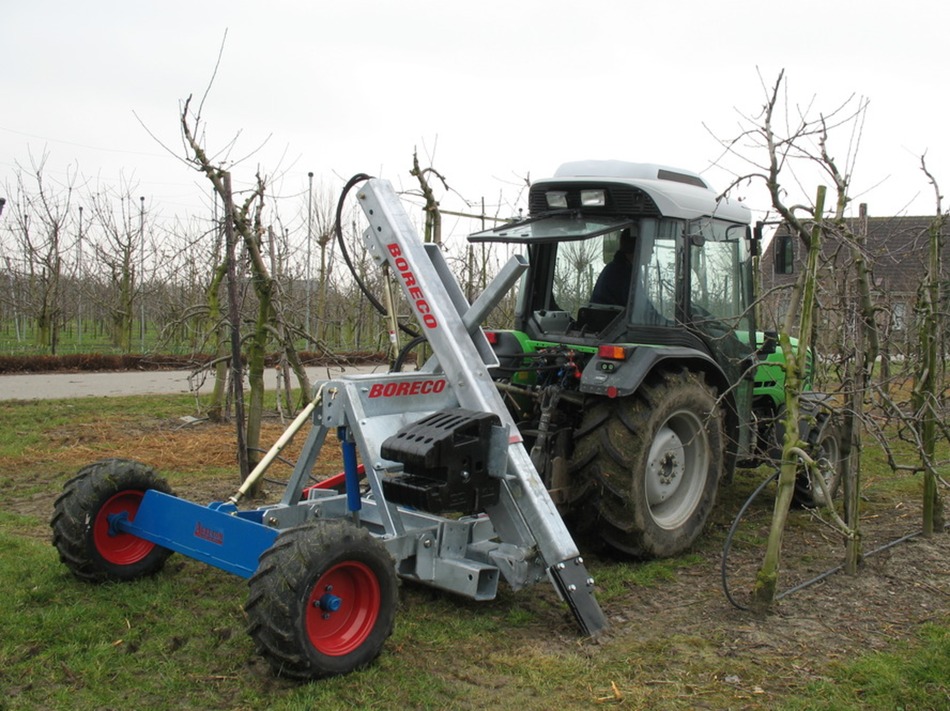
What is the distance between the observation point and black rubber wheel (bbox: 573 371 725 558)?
484 centimetres

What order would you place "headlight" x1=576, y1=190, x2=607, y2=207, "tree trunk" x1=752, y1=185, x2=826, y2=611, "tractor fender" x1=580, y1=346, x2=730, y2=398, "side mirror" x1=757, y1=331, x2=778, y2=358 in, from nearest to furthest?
1. "tree trunk" x1=752, y1=185, x2=826, y2=611
2. "tractor fender" x1=580, y1=346, x2=730, y2=398
3. "headlight" x1=576, y1=190, x2=607, y2=207
4. "side mirror" x1=757, y1=331, x2=778, y2=358

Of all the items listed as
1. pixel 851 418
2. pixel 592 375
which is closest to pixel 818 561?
pixel 851 418

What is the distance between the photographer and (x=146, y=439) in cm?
890

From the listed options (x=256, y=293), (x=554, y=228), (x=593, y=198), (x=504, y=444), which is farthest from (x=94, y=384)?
(x=504, y=444)

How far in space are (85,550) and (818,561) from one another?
4169mm

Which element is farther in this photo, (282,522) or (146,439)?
(146,439)

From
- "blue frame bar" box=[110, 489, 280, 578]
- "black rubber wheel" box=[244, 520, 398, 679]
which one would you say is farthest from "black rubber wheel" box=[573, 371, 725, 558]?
"blue frame bar" box=[110, 489, 280, 578]

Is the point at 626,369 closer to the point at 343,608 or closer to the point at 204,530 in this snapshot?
the point at 343,608

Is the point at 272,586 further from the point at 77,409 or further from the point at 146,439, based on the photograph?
the point at 77,409

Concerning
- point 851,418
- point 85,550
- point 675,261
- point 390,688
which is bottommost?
point 390,688

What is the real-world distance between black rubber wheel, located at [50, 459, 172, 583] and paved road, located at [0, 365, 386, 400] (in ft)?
25.4

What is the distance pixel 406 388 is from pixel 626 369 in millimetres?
1303

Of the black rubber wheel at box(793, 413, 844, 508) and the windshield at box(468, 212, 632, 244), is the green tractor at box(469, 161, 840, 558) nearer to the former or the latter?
the windshield at box(468, 212, 632, 244)

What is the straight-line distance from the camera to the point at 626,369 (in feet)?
15.8
